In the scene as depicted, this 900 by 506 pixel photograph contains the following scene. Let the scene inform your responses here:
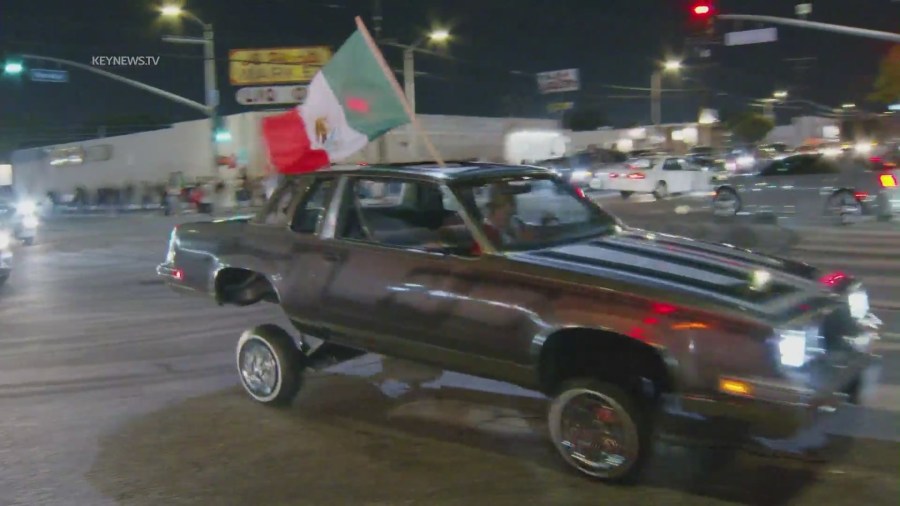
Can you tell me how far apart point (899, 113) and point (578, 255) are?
96.0 ft

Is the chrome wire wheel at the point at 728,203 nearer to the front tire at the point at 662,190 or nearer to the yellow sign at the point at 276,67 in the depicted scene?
the front tire at the point at 662,190

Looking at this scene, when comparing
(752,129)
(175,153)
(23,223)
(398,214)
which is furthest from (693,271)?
(752,129)

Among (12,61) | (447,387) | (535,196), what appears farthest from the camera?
(12,61)

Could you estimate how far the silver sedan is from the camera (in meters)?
18.8

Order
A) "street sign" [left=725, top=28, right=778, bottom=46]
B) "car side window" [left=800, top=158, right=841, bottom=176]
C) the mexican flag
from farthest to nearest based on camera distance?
"street sign" [left=725, top=28, right=778, bottom=46] < "car side window" [left=800, top=158, right=841, bottom=176] < the mexican flag

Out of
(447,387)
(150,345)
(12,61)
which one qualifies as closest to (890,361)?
(447,387)

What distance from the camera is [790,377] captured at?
16.1 ft

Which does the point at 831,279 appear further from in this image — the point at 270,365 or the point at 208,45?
the point at 208,45

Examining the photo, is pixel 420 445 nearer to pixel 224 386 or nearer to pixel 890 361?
pixel 224 386

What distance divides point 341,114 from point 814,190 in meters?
14.9

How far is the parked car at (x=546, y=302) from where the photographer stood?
A: 16.5 feet

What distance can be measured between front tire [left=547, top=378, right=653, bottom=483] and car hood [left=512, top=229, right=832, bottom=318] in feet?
2.13

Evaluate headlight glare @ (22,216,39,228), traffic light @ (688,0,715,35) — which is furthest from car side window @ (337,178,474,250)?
headlight glare @ (22,216,39,228)

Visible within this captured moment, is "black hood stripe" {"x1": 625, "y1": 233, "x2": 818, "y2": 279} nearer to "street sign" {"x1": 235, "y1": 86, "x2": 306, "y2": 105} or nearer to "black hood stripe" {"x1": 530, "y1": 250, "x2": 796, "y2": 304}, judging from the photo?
"black hood stripe" {"x1": 530, "y1": 250, "x2": 796, "y2": 304}
